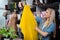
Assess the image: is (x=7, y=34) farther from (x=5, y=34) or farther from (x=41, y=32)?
(x=41, y=32)

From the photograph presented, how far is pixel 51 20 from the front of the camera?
7.32 feet

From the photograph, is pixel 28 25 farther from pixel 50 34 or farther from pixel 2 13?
pixel 2 13

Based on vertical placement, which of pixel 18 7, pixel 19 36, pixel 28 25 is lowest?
pixel 19 36

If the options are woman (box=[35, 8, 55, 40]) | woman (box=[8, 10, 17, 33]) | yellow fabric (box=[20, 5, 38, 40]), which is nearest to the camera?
woman (box=[35, 8, 55, 40])

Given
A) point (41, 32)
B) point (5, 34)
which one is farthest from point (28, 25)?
point (5, 34)

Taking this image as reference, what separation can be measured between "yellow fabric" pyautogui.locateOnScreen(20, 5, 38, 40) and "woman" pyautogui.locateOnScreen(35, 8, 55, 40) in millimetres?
65

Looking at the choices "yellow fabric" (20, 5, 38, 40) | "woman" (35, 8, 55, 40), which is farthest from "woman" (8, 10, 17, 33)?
"woman" (35, 8, 55, 40)

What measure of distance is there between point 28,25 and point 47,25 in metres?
0.25

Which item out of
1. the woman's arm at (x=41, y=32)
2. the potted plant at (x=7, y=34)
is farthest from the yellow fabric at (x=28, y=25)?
the potted plant at (x=7, y=34)

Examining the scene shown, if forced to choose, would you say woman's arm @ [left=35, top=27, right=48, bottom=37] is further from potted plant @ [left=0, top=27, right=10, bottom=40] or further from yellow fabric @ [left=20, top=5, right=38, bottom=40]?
potted plant @ [left=0, top=27, right=10, bottom=40]

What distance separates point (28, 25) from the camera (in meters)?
2.38

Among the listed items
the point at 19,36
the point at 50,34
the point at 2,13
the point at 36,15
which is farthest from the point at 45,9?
the point at 2,13

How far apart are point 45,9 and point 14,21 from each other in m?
0.49

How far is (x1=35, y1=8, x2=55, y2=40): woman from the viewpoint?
223cm
